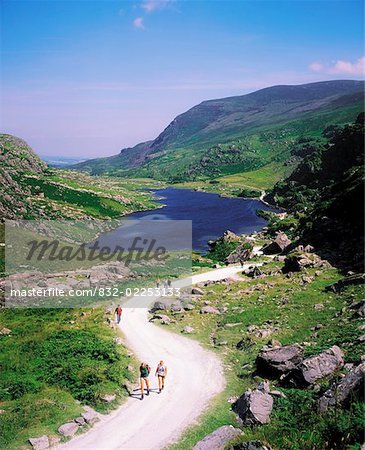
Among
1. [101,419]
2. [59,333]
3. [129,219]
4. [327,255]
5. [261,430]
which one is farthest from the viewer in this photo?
[129,219]

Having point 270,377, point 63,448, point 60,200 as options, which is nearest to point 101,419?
point 63,448

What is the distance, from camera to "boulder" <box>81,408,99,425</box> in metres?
20.0

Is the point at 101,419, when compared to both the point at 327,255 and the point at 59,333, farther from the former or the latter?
the point at 327,255

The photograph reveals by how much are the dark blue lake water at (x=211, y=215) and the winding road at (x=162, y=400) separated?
196 feet

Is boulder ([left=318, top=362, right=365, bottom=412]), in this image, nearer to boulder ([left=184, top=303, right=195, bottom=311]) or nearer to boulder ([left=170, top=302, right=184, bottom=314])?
boulder ([left=170, top=302, right=184, bottom=314])

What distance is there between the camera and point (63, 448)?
17953 mm

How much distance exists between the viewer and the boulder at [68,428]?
744 inches

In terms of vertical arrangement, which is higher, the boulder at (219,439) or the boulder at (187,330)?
the boulder at (219,439)

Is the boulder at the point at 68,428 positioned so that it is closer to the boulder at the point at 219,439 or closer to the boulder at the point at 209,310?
the boulder at the point at 219,439

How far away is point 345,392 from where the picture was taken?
54.4ft

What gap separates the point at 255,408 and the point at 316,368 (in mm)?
4579

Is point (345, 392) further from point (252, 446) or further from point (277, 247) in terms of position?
point (277, 247)

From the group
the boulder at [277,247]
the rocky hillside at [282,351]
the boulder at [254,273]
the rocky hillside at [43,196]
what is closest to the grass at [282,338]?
the rocky hillside at [282,351]

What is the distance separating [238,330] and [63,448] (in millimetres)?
18234
